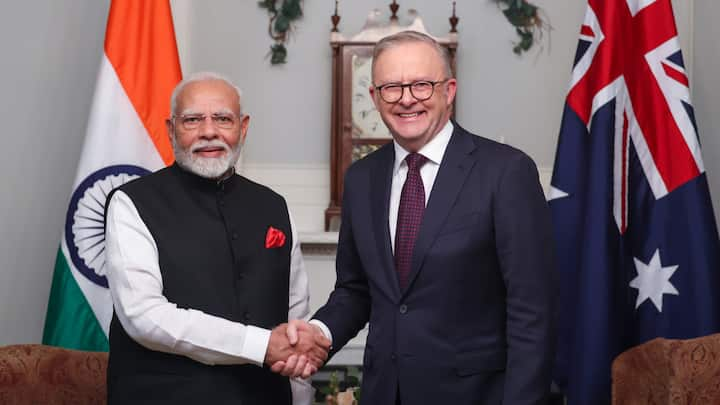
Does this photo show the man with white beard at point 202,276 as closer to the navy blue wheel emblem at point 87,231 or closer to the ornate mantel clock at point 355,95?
the navy blue wheel emblem at point 87,231

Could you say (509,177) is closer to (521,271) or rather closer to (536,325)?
(521,271)

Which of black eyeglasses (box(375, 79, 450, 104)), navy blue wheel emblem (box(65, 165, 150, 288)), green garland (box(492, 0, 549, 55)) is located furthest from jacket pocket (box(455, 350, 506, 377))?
green garland (box(492, 0, 549, 55))

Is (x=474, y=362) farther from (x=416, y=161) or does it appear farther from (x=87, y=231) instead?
(x=87, y=231)

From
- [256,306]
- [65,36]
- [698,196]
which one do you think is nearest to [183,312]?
[256,306]

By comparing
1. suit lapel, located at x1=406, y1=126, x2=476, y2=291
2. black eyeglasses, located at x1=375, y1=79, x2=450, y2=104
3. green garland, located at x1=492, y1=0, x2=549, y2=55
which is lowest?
suit lapel, located at x1=406, y1=126, x2=476, y2=291

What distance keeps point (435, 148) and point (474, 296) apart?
391mm

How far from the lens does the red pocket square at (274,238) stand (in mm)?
2410

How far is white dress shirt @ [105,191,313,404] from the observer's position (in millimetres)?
2135

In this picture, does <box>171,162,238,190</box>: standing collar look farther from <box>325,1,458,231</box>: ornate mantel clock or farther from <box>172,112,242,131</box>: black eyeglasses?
<box>325,1,458,231</box>: ornate mantel clock

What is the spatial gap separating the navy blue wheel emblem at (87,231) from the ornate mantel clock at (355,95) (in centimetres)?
132

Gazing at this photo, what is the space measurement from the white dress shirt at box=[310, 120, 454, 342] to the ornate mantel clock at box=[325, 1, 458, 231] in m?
2.03

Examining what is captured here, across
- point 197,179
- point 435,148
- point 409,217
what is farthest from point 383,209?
point 197,179

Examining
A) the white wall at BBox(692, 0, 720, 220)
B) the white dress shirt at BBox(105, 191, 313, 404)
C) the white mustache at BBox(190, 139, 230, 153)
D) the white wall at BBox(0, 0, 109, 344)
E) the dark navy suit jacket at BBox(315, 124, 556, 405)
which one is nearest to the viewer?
the dark navy suit jacket at BBox(315, 124, 556, 405)

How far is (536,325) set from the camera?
1.91m
